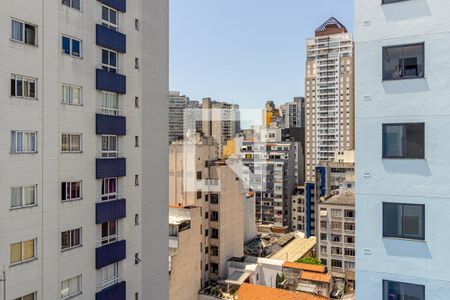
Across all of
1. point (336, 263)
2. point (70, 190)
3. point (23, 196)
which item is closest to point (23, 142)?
point (23, 196)

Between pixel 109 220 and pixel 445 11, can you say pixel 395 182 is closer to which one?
pixel 445 11

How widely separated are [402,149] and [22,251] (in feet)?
35.0

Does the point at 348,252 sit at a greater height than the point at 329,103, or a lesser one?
lesser

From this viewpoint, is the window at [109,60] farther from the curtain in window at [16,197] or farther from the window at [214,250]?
the window at [214,250]

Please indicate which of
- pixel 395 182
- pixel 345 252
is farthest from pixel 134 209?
pixel 345 252

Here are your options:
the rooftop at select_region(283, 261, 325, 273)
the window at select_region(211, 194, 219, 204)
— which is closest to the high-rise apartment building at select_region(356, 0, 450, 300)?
the window at select_region(211, 194, 219, 204)

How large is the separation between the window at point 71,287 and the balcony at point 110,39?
8.39 meters

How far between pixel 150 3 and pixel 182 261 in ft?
80.5

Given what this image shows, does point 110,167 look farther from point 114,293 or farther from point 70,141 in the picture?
point 114,293

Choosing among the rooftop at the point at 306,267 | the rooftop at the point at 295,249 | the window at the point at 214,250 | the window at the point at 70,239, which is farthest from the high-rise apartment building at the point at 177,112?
the window at the point at 70,239

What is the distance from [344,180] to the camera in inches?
2350

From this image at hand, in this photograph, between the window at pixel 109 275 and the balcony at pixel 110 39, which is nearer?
the balcony at pixel 110 39

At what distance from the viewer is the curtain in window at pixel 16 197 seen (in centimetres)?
1109

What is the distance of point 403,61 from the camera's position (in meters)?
7.12
